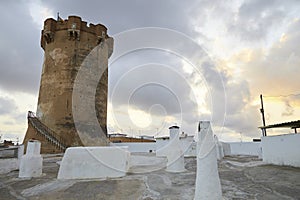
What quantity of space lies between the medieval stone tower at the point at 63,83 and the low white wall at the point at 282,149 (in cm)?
1369

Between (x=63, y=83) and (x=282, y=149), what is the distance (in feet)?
56.7

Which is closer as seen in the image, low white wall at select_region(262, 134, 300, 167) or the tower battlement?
low white wall at select_region(262, 134, 300, 167)

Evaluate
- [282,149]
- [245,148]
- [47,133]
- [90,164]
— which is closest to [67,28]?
[47,133]

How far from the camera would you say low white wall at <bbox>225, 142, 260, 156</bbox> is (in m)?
23.0

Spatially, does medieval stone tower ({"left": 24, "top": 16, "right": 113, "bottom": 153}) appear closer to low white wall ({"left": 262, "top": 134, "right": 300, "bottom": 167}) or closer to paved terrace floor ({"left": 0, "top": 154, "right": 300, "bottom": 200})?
paved terrace floor ({"left": 0, "top": 154, "right": 300, "bottom": 200})

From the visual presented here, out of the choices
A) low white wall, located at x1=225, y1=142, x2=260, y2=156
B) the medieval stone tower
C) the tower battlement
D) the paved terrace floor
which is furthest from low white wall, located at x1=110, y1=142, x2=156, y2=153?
the paved terrace floor

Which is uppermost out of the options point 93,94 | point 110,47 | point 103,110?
point 110,47

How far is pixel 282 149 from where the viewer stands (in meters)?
12.2

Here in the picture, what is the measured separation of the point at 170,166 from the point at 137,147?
1741 centimetres

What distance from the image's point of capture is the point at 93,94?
20.4m

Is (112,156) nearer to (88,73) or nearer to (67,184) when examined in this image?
(67,184)

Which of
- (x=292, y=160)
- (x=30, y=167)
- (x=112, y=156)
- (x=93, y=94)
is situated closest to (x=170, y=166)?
(x=112, y=156)

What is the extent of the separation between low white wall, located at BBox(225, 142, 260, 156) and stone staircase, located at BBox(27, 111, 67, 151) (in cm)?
1635

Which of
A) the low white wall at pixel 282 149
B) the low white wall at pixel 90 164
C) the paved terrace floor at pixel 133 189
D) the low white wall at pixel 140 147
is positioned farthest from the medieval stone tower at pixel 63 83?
the low white wall at pixel 282 149
